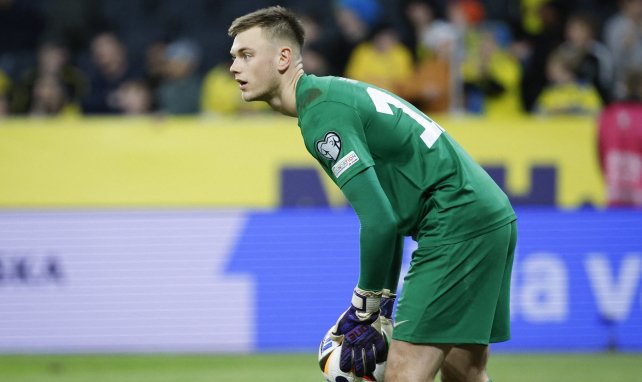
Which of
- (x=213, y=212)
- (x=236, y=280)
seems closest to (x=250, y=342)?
(x=236, y=280)

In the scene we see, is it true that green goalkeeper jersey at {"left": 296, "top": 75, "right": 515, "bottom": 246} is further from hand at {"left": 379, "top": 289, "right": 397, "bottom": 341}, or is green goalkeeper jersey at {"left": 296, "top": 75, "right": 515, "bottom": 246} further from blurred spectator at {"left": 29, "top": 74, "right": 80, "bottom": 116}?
blurred spectator at {"left": 29, "top": 74, "right": 80, "bottom": 116}

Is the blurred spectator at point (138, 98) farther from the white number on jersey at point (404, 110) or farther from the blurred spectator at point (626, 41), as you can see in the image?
the white number on jersey at point (404, 110)

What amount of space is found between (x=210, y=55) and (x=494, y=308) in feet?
30.9

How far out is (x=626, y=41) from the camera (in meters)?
11.4

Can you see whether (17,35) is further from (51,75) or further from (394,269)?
(394,269)

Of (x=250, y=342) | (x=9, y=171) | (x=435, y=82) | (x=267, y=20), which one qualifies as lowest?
(x=250, y=342)

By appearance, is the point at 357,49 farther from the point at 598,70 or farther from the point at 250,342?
the point at 250,342

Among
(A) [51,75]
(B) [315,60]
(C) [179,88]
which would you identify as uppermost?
(B) [315,60]

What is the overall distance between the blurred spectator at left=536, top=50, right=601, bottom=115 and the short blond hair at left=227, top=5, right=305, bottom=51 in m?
7.12

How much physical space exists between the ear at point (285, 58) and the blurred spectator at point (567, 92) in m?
7.18

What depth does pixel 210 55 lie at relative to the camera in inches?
525

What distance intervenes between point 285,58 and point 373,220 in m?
0.84

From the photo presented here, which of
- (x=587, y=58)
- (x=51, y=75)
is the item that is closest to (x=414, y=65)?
(x=587, y=58)

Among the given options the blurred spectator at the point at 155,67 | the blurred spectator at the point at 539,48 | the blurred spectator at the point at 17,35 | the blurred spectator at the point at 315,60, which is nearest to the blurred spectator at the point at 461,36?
the blurred spectator at the point at 539,48
